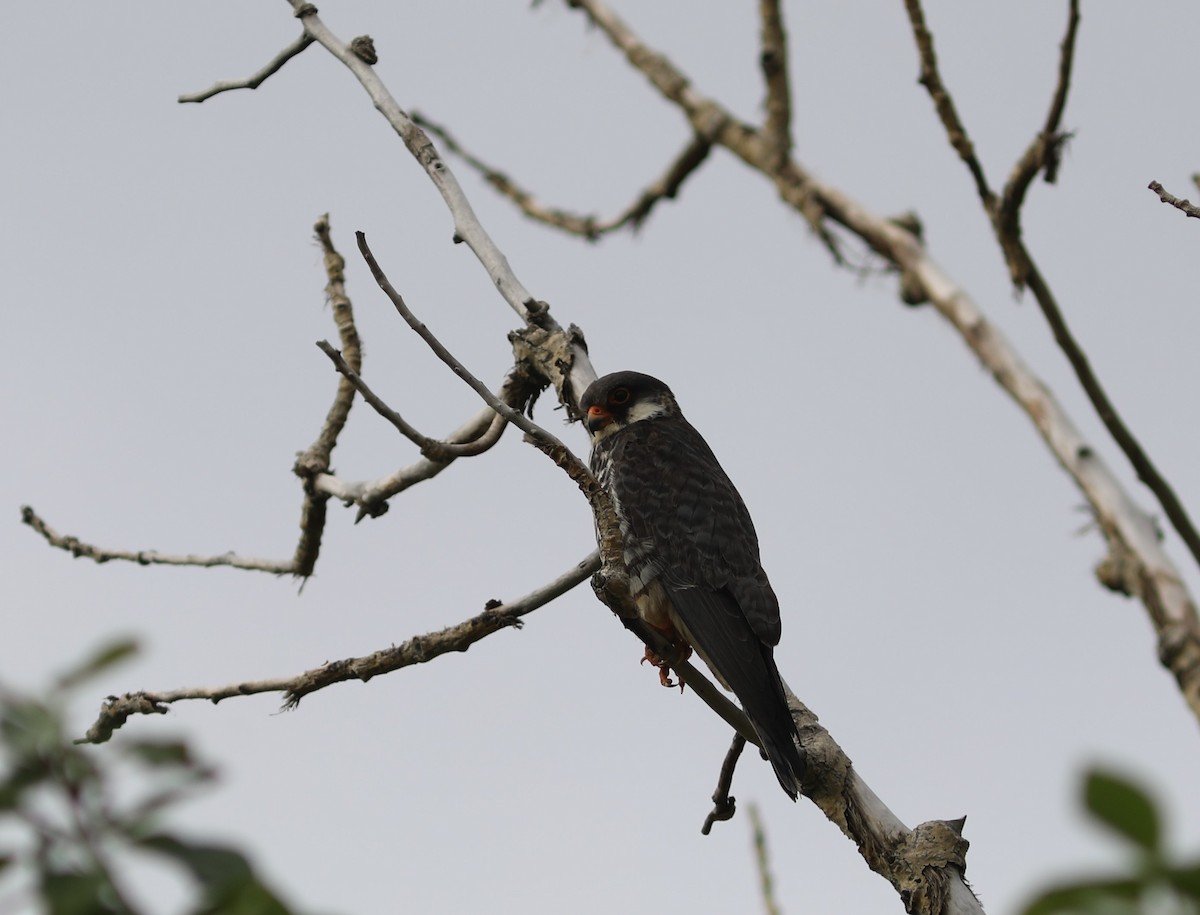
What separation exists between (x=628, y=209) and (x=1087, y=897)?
1.62 m

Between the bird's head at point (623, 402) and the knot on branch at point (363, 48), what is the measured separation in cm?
167

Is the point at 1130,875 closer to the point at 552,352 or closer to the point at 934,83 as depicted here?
the point at 934,83

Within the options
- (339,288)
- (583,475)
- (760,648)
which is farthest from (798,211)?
(339,288)

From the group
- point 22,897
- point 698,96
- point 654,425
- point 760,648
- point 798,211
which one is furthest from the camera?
point 654,425

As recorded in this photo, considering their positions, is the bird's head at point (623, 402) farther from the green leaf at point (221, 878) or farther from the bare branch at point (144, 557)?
the green leaf at point (221, 878)

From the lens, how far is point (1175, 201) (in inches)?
115

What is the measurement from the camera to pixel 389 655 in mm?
3805

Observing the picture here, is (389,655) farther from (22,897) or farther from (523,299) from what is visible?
(22,897)

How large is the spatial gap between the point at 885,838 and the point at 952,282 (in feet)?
8.21

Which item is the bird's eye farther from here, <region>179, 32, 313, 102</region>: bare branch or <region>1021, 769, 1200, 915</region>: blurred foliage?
<region>1021, 769, 1200, 915</region>: blurred foliage

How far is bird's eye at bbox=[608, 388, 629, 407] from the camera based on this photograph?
551cm

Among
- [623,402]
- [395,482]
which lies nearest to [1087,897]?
[395,482]

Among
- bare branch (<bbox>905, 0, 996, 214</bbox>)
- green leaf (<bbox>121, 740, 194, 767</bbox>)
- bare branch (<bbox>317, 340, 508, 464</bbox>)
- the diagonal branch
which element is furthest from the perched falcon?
green leaf (<bbox>121, 740, 194, 767</bbox>)

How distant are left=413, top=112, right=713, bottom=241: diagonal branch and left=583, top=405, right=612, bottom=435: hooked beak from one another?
9.14 ft
